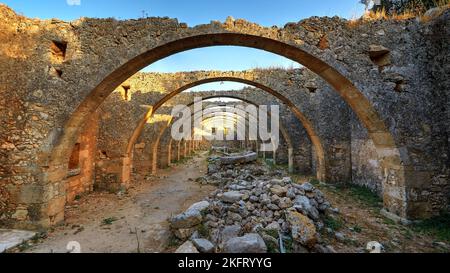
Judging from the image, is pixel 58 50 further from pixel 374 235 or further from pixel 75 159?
pixel 374 235

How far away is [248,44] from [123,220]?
5.00m

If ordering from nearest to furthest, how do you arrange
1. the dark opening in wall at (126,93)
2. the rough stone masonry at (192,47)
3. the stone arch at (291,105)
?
the rough stone masonry at (192,47) < the stone arch at (291,105) < the dark opening in wall at (126,93)

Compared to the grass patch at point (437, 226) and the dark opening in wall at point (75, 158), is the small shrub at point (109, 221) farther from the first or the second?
the grass patch at point (437, 226)

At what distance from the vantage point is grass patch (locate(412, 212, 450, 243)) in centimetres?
382

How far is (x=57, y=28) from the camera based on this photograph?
14.8ft

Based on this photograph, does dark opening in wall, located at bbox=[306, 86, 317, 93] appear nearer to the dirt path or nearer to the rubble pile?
the rubble pile

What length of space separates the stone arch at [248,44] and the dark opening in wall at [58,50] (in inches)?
43.4

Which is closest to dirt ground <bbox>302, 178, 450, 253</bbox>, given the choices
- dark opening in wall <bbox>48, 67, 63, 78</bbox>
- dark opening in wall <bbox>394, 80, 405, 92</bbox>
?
dark opening in wall <bbox>394, 80, 405, 92</bbox>

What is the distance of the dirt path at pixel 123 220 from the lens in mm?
3574

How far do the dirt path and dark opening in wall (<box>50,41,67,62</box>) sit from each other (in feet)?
11.7

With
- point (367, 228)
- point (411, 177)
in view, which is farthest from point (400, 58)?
point (367, 228)

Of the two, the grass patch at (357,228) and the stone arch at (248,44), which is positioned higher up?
the stone arch at (248,44)

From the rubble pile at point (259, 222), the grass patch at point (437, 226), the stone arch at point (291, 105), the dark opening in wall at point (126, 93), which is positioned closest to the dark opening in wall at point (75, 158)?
the stone arch at point (291, 105)
